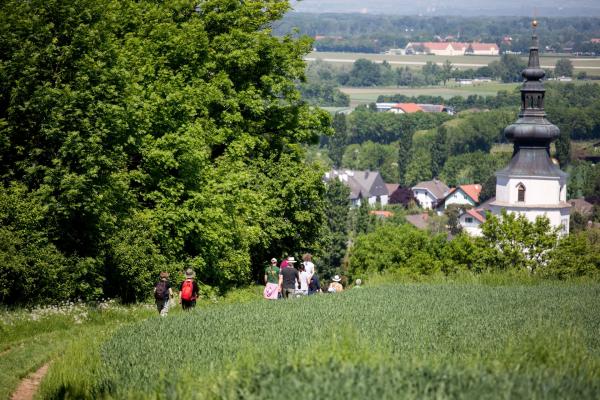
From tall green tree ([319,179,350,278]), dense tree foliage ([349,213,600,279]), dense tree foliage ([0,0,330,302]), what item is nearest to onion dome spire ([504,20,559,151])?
tall green tree ([319,179,350,278])

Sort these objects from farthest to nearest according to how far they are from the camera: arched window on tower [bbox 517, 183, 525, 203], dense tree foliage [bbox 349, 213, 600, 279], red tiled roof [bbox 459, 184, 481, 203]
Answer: red tiled roof [bbox 459, 184, 481, 203] → arched window on tower [bbox 517, 183, 525, 203] → dense tree foliage [bbox 349, 213, 600, 279]

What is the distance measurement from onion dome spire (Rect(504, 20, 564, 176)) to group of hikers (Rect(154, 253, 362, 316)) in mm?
58300

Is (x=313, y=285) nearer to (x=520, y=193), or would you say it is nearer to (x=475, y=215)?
(x=520, y=193)

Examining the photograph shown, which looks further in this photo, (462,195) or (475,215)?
(462,195)

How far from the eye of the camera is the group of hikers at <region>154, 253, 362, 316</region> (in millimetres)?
24703

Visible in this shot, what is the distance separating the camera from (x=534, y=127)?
87188 millimetres

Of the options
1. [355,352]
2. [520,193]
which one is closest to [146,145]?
[355,352]

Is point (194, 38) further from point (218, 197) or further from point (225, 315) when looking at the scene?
point (225, 315)

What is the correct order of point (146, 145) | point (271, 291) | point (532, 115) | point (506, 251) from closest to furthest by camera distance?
point (271, 291)
point (146, 145)
point (506, 251)
point (532, 115)

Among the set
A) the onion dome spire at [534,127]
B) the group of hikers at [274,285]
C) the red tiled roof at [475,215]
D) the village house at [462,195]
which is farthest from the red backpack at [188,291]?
the village house at [462,195]

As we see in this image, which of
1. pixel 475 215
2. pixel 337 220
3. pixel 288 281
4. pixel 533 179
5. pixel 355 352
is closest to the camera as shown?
pixel 355 352

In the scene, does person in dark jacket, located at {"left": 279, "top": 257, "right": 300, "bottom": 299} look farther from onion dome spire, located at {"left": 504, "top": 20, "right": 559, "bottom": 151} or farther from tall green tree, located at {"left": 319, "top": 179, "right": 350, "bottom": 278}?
tall green tree, located at {"left": 319, "top": 179, "right": 350, "bottom": 278}

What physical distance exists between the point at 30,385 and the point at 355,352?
6.52 meters

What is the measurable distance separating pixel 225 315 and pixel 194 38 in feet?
59.0
